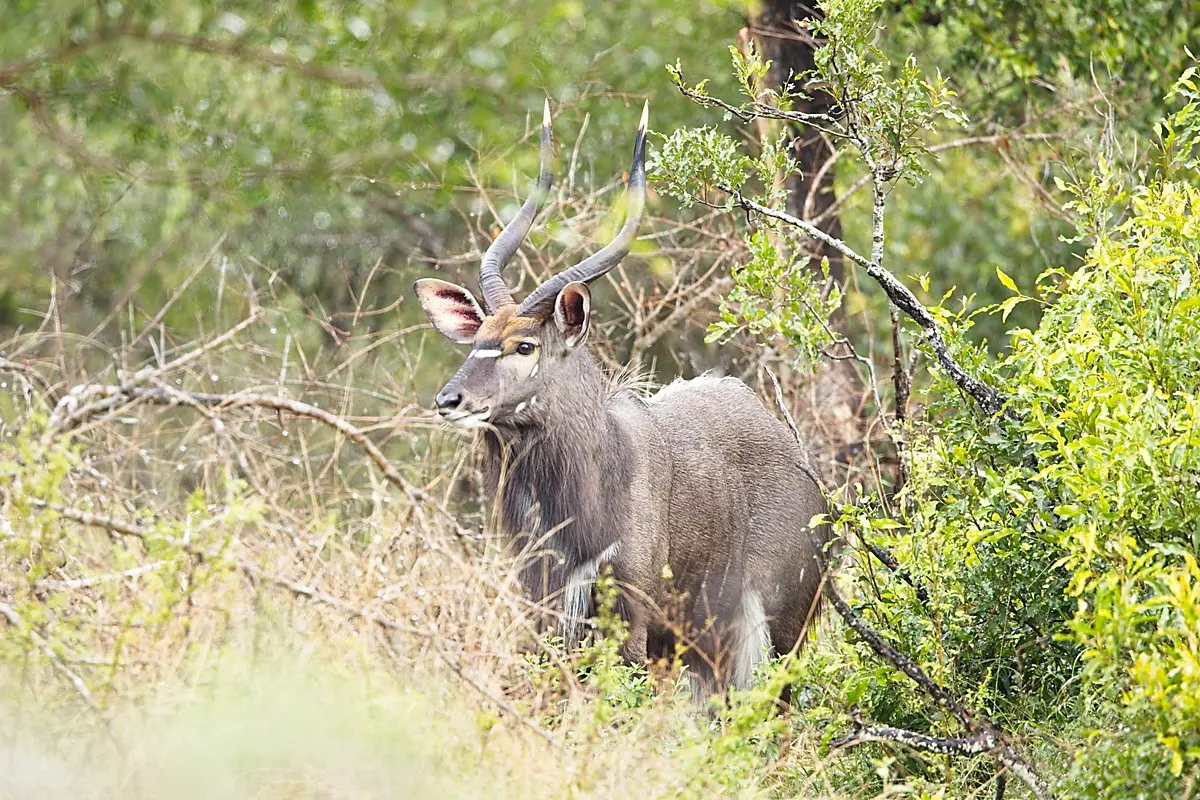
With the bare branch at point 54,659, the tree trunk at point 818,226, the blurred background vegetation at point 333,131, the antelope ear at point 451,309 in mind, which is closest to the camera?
the bare branch at point 54,659

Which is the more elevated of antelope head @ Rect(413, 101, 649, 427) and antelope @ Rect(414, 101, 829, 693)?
antelope head @ Rect(413, 101, 649, 427)

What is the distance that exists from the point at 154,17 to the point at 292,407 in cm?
768

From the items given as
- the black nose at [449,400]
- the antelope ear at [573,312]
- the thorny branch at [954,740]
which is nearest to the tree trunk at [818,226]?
the antelope ear at [573,312]

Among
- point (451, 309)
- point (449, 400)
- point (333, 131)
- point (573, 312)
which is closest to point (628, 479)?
point (573, 312)

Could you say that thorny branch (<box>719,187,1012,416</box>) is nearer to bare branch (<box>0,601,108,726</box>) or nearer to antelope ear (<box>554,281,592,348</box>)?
antelope ear (<box>554,281,592,348</box>)

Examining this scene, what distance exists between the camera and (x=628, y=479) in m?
5.93

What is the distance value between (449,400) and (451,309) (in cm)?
87

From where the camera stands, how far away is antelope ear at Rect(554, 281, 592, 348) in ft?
18.8

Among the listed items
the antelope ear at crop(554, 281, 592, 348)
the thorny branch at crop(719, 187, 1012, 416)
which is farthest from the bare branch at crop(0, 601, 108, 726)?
the thorny branch at crop(719, 187, 1012, 416)

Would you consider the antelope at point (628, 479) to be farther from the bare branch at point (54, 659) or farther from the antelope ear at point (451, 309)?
the bare branch at point (54, 659)

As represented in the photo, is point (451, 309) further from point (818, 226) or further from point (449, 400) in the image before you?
point (818, 226)

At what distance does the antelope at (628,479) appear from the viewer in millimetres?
5719

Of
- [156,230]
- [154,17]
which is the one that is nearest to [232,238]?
[156,230]

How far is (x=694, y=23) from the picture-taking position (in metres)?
11.9
